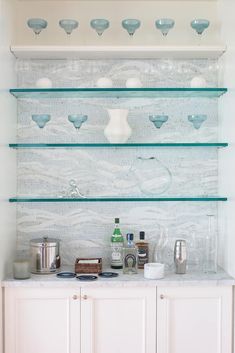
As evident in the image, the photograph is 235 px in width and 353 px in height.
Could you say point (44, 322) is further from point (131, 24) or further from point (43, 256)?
point (131, 24)

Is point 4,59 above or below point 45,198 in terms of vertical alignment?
above

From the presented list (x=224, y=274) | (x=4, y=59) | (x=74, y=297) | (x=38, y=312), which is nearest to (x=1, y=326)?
(x=38, y=312)

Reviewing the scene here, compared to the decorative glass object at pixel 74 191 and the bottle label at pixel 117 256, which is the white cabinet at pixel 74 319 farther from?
the decorative glass object at pixel 74 191

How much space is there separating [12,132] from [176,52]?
1.08 metres

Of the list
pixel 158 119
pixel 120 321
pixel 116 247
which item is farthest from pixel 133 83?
pixel 120 321

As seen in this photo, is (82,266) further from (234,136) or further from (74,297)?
(234,136)

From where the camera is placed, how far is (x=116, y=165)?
3408 mm

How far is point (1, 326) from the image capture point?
2961 mm

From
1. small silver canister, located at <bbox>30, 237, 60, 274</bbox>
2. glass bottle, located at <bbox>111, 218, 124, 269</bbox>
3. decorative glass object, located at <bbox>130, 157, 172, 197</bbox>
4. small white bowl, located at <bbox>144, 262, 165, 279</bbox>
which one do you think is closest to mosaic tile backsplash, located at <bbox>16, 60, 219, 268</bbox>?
decorative glass object, located at <bbox>130, 157, 172, 197</bbox>

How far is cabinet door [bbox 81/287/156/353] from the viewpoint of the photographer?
298cm

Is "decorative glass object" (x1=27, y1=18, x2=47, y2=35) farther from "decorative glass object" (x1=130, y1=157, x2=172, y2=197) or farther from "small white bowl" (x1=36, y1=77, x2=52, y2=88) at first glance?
"decorative glass object" (x1=130, y1=157, x2=172, y2=197)

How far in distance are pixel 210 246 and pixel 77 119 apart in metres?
1.12

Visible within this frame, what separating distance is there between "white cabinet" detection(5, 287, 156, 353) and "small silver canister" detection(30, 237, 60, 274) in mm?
200

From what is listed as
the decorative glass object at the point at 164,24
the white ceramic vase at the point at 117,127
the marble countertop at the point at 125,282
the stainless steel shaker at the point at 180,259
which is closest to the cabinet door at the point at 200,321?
the marble countertop at the point at 125,282
